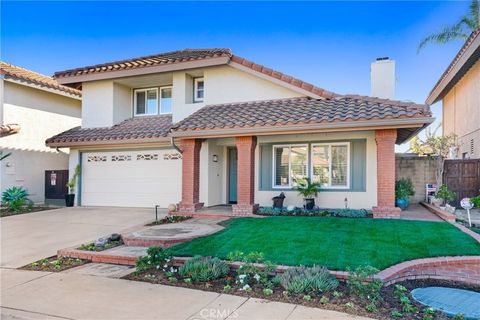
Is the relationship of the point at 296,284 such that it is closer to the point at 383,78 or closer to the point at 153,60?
the point at 383,78

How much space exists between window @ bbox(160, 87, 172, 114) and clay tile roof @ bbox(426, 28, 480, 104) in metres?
12.4

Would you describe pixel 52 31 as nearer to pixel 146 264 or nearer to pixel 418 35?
pixel 146 264

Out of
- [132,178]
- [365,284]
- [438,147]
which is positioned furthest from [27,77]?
[438,147]

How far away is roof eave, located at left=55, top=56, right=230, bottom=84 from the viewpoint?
1373cm

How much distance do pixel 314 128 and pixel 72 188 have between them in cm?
1180

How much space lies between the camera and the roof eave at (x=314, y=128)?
31.5 ft

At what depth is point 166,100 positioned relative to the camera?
53.4ft

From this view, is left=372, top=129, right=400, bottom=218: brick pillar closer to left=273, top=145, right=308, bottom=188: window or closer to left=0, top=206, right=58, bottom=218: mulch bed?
left=273, top=145, right=308, bottom=188: window

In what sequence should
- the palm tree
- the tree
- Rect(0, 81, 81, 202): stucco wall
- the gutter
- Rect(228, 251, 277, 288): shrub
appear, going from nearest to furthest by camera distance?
Rect(228, 251, 277, 288): shrub → the gutter → the tree → Rect(0, 81, 81, 202): stucco wall → the palm tree

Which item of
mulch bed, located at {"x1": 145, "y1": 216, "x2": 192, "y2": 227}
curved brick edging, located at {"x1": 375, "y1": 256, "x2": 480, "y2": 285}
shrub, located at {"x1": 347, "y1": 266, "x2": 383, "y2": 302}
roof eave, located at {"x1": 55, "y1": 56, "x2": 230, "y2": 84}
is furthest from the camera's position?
roof eave, located at {"x1": 55, "y1": 56, "x2": 230, "y2": 84}

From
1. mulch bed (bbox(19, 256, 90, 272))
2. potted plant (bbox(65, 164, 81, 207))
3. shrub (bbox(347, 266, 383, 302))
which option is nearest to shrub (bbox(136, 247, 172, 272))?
mulch bed (bbox(19, 256, 90, 272))

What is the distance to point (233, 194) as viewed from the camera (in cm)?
1504

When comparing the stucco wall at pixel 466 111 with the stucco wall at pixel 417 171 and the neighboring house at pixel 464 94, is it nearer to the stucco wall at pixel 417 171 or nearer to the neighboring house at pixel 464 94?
the neighboring house at pixel 464 94

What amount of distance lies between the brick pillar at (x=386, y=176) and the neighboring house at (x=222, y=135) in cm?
3
